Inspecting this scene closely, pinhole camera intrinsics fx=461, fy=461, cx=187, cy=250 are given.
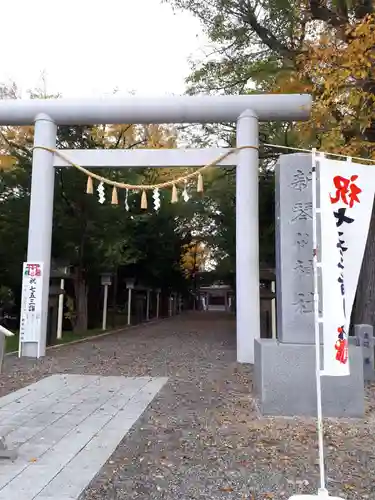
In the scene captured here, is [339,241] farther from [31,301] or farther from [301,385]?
[31,301]

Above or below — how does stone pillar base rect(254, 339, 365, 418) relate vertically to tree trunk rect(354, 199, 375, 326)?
below

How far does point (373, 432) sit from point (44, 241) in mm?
7069

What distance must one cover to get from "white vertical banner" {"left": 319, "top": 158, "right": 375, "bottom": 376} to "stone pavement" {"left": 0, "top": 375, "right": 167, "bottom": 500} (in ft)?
6.66

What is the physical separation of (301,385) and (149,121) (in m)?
6.57

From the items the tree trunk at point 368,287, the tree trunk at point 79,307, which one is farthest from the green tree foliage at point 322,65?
the tree trunk at point 79,307

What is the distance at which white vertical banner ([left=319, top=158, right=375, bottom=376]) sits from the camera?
342 cm

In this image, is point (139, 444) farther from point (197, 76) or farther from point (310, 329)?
point (197, 76)

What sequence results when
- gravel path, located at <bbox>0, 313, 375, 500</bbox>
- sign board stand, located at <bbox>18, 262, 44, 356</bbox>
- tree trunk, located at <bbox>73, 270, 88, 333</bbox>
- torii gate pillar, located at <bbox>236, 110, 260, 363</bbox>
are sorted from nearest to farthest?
1. gravel path, located at <bbox>0, 313, 375, 500</bbox>
2. torii gate pillar, located at <bbox>236, 110, 260, 363</bbox>
3. sign board stand, located at <bbox>18, 262, 44, 356</bbox>
4. tree trunk, located at <bbox>73, 270, 88, 333</bbox>

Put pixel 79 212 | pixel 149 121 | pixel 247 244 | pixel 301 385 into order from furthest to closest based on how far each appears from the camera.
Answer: pixel 79 212, pixel 149 121, pixel 247 244, pixel 301 385

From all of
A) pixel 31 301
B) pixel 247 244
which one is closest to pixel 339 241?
pixel 247 244

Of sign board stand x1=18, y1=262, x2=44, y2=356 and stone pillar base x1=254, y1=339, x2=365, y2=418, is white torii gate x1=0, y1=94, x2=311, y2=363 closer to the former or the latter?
sign board stand x1=18, y1=262, x2=44, y2=356

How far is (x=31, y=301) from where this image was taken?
9.16 metres

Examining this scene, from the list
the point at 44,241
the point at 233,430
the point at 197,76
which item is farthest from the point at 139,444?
the point at 197,76

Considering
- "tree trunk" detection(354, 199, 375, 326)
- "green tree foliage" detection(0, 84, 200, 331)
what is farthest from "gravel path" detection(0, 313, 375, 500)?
"green tree foliage" detection(0, 84, 200, 331)
